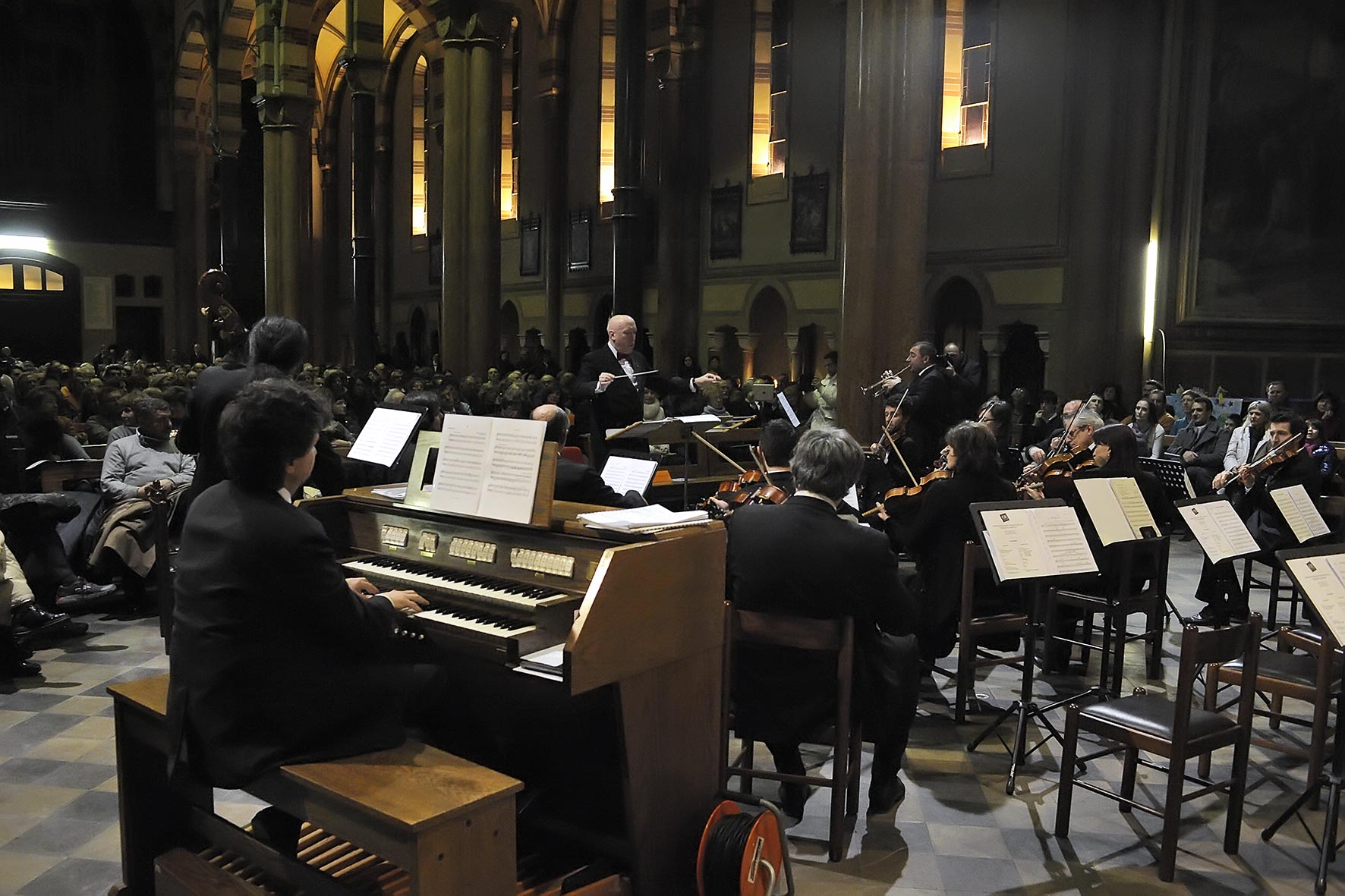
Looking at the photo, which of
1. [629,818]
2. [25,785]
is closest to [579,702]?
[629,818]

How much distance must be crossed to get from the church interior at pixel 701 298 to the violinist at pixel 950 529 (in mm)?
363

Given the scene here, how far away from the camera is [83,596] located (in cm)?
644

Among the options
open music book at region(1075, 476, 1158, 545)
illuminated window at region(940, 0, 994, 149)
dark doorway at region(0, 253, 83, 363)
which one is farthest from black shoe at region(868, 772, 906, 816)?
dark doorway at region(0, 253, 83, 363)

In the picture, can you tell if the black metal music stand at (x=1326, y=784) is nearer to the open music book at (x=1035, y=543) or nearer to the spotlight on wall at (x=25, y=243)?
the open music book at (x=1035, y=543)

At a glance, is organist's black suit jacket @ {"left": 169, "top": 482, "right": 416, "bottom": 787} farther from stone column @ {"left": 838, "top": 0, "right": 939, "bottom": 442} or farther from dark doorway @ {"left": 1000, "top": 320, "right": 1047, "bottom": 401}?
dark doorway @ {"left": 1000, "top": 320, "right": 1047, "bottom": 401}

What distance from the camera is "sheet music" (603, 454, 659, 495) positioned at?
5.51 m

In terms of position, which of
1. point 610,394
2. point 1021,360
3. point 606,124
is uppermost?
point 606,124

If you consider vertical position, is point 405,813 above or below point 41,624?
above

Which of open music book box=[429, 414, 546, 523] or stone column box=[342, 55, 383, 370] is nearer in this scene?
open music book box=[429, 414, 546, 523]

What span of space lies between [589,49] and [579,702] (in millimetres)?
18426

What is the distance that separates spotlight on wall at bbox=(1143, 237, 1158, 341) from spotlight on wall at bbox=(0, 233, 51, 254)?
74.3 feet

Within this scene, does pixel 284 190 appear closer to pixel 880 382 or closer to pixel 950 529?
pixel 880 382

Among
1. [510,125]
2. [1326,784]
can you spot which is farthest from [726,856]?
[510,125]

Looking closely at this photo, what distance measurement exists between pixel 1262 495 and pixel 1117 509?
223 cm
